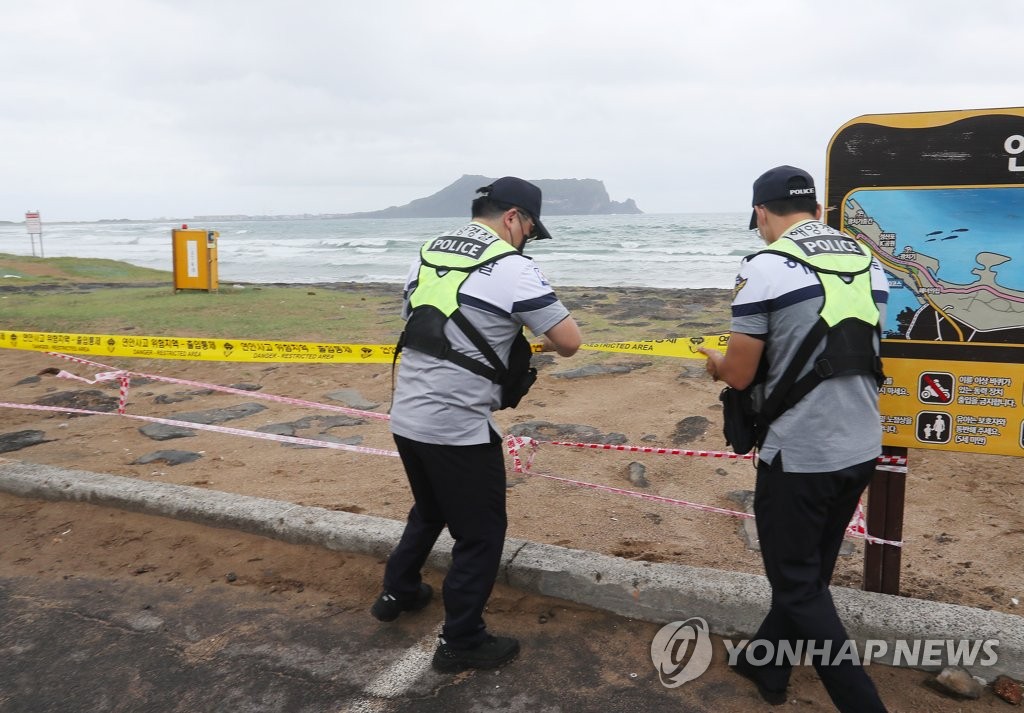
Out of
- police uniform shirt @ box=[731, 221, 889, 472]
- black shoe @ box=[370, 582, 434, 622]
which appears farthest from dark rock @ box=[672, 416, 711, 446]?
police uniform shirt @ box=[731, 221, 889, 472]

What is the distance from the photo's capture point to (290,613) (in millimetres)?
3309

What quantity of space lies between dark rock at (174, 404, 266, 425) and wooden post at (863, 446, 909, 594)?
5.24 meters

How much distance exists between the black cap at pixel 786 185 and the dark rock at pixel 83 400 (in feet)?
20.6

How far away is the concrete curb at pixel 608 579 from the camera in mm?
2877

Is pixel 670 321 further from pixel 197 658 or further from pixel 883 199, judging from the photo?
pixel 197 658

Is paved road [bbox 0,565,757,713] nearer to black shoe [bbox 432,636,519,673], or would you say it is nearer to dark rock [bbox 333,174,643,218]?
black shoe [bbox 432,636,519,673]

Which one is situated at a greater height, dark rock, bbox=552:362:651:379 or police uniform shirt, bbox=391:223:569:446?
police uniform shirt, bbox=391:223:569:446

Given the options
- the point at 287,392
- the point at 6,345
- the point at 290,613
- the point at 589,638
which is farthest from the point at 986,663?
the point at 6,345

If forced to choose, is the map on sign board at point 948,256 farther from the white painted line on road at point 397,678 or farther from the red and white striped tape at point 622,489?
the white painted line on road at point 397,678

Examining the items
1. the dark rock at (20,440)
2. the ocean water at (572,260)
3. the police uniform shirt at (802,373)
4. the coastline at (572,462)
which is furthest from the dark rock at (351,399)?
the ocean water at (572,260)

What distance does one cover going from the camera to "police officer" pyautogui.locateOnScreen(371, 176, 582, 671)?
2.68 meters

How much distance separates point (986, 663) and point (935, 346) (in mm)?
1176

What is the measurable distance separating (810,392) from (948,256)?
1111 millimetres

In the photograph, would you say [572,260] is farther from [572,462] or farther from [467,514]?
[467,514]
